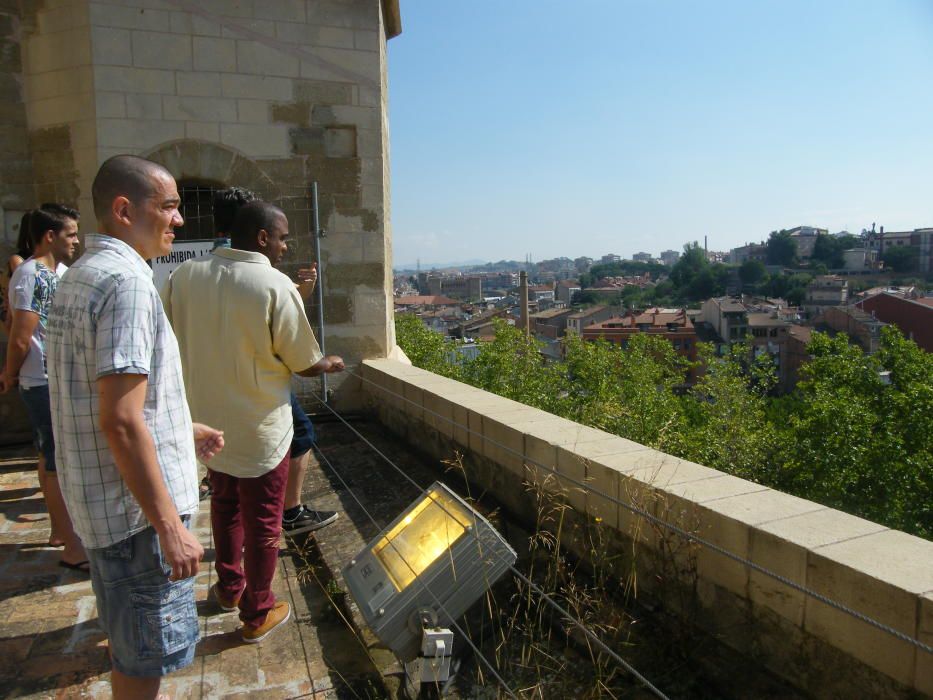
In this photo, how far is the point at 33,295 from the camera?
317cm

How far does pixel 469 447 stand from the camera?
385 cm

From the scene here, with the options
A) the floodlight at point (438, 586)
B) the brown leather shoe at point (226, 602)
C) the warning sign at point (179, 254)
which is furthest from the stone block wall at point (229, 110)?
the floodlight at point (438, 586)

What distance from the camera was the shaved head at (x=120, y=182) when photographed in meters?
1.76

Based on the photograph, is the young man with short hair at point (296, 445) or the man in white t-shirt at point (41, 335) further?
the young man with short hair at point (296, 445)

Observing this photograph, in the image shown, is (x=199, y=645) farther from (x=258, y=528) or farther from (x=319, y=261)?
(x=319, y=261)

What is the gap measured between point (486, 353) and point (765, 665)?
27.8 ft

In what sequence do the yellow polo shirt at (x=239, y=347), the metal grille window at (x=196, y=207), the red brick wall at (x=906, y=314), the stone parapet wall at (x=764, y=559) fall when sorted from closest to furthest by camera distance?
the stone parapet wall at (x=764, y=559) < the yellow polo shirt at (x=239, y=347) < the metal grille window at (x=196, y=207) < the red brick wall at (x=906, y=314)

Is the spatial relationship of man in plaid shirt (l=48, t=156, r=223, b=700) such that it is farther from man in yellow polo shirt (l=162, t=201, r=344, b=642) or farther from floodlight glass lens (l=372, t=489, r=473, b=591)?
man in yellow polo shirt (l=162, t=201, r=344, b=642)

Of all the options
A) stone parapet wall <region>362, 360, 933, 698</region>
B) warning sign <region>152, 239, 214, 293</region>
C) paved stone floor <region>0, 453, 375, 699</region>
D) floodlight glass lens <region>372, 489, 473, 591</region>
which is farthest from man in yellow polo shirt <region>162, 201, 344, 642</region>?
warning sign <region>152, 239, 214, 293</region>

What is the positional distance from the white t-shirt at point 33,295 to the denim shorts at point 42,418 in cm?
5

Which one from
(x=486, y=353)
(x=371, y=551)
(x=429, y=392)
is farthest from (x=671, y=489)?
(x=486, y=353)

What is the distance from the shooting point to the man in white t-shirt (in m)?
3.17

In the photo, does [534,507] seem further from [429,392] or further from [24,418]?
[24,418]

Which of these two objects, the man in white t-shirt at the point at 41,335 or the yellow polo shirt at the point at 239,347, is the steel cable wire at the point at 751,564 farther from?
the man in white t-shirt at the point at 41,335
